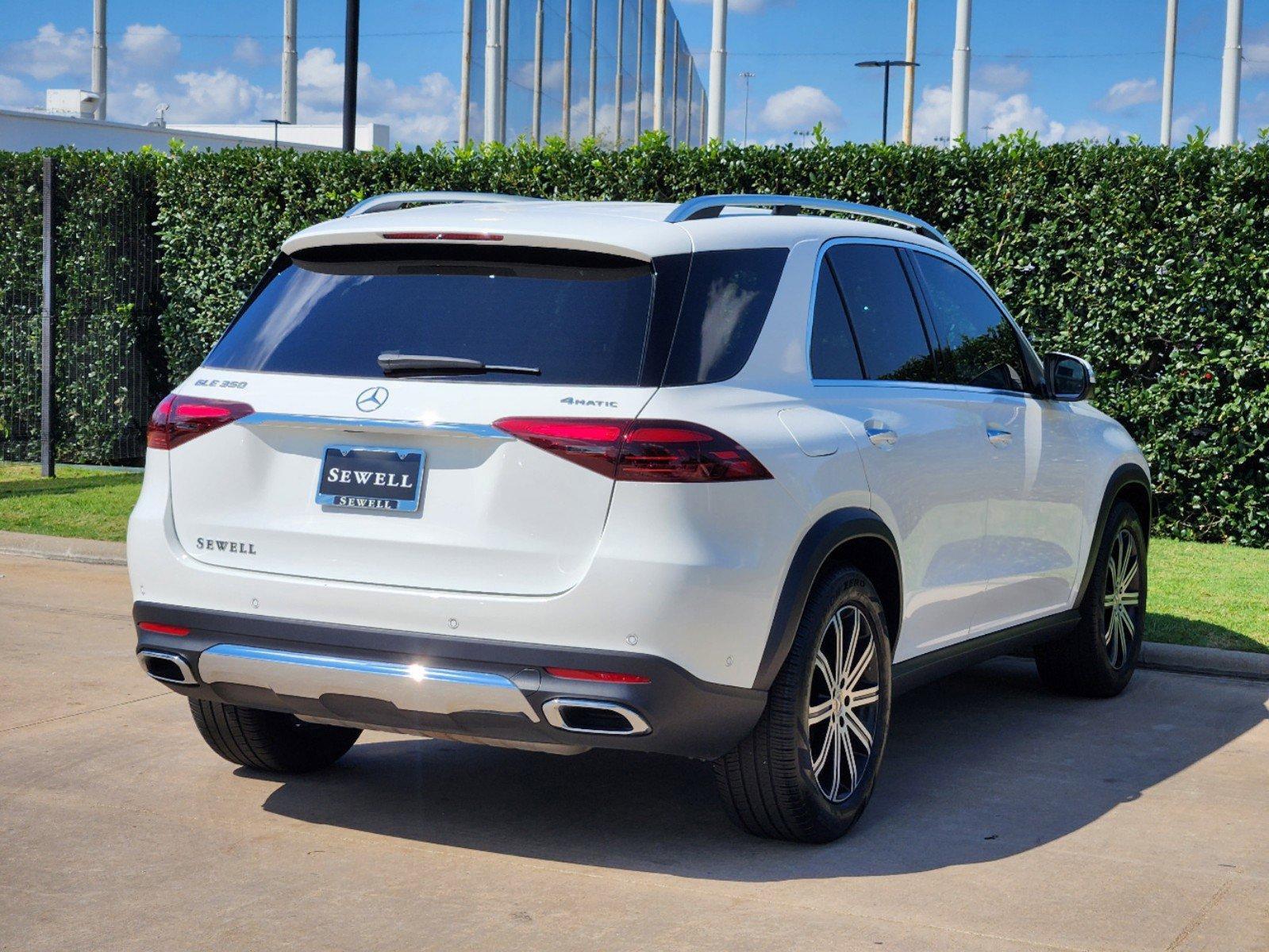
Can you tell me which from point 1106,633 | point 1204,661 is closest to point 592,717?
point 1106,633

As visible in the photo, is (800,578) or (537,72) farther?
(537,72)

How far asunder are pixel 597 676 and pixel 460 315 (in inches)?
43.4

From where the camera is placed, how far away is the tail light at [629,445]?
432cm

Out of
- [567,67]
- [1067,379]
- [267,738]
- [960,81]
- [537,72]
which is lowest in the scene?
[267,738]

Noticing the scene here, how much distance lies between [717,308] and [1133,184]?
8.11m

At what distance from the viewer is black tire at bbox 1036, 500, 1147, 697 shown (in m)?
7.23

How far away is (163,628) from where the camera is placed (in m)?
4.79

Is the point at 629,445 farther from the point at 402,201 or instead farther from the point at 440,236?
the point at 402,201

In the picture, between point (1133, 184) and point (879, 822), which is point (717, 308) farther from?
point (1133, 184)

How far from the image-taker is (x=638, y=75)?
8350 cm

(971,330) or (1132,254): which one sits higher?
(1132,254)

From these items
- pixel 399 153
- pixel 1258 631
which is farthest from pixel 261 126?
pixel 1258 631

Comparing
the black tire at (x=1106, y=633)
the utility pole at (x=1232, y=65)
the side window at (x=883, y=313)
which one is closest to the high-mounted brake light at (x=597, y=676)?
the side window at (x=883, y=313)

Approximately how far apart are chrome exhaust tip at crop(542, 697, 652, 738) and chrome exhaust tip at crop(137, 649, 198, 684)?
1.12 m
